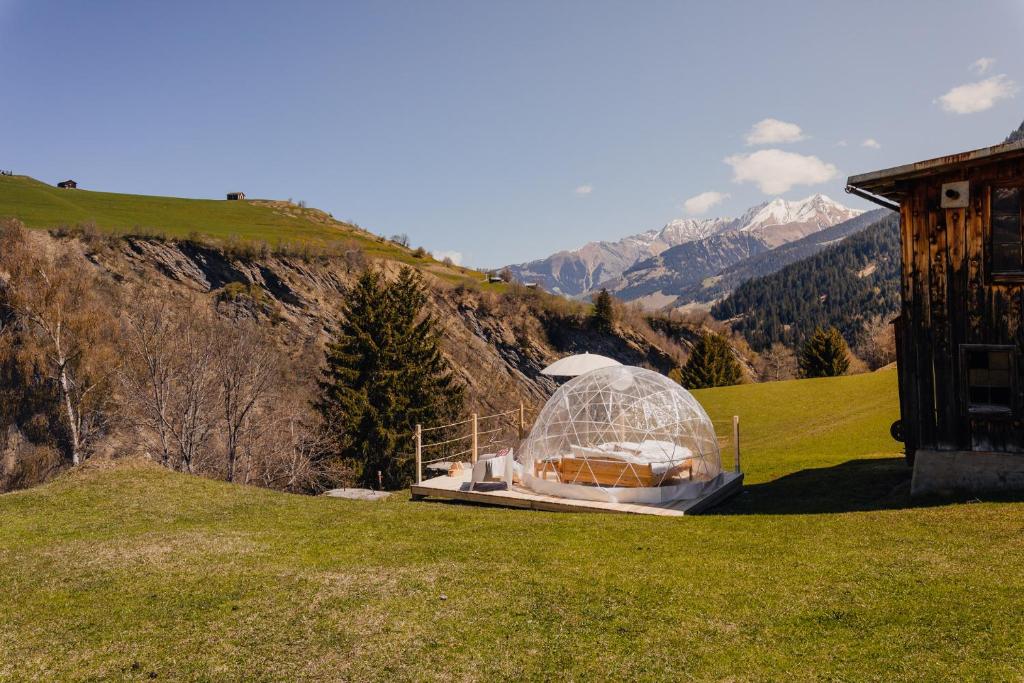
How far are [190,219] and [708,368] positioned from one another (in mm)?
57137

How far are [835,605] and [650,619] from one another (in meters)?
2.01

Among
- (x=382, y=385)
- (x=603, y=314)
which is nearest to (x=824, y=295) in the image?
(x=603, y=314)

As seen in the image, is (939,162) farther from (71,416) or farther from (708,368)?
(708,368)

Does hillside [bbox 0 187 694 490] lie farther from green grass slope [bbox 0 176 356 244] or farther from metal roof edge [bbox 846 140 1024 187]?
metal roof edge [bbox 846 140 1024 187]

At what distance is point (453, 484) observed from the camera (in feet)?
53.4

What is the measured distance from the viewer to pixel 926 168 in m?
12.4

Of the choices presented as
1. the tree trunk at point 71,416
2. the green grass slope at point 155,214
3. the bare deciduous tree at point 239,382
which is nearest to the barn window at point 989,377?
the bare deciduous tree at point 239,382

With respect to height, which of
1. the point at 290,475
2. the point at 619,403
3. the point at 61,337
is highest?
the point at 61,337

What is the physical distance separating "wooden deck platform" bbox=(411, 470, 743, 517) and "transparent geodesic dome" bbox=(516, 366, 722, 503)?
30 cm

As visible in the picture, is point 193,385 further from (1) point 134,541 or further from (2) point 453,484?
(1) point 134,541

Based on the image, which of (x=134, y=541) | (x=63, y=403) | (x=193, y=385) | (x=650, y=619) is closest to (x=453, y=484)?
(x=134, y=541)

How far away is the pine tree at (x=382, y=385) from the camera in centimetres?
3419

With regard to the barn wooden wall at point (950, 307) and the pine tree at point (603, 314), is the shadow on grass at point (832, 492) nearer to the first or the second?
the barn wooden wall at point (950, 307)

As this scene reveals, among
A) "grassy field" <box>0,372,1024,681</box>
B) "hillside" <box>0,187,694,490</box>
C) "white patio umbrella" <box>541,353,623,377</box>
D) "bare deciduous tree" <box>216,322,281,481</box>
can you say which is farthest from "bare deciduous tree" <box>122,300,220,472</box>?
"white patio umbrella" <box>541,353,623,377</box>
